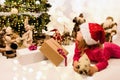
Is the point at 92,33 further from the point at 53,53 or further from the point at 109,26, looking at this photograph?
the point at 109,26

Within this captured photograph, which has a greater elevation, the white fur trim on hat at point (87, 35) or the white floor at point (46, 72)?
the white fur trim on hat at point (87, 35)

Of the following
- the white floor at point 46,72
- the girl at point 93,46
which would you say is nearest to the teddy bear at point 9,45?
the white floor at point 46,72

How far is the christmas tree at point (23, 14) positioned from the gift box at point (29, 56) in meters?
0.59

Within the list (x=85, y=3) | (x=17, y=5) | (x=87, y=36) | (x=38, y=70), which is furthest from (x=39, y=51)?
(x=85, y=3)

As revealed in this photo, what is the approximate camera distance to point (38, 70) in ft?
6.82

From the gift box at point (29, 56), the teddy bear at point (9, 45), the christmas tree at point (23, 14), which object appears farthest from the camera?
the christmas tree at point (23, 14)

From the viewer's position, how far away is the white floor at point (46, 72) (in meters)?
1.84

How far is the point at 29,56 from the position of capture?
228cm

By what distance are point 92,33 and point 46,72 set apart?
0.52m

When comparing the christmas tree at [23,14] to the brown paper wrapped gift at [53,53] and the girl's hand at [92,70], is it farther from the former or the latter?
the girl's hand at [92,70]

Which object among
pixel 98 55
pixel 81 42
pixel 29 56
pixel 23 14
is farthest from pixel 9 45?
pixel 98 55

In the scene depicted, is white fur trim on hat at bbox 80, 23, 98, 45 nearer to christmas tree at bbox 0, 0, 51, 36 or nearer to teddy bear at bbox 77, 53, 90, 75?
teddy bear at bbox 77, 53, 90, 75

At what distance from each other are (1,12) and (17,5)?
207 mm

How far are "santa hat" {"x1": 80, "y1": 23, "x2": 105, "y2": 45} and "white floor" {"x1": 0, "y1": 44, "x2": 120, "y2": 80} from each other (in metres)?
0.25
